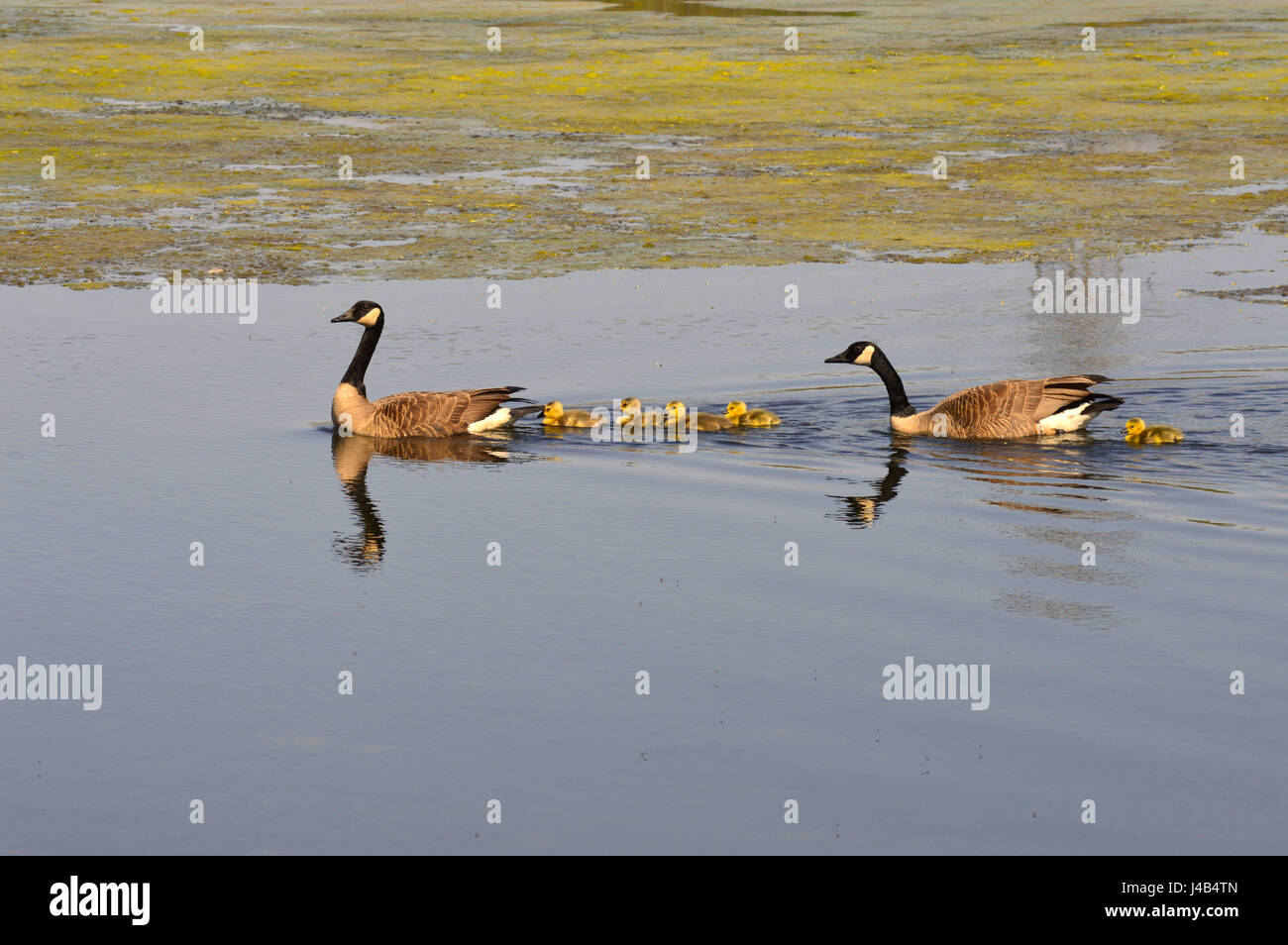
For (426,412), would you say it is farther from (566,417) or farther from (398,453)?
(566,417)

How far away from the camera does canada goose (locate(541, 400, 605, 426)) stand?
56.3ft

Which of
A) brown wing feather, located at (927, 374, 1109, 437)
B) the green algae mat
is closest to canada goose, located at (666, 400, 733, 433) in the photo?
brown wing feather, located at (927, 374, 1109, 437)

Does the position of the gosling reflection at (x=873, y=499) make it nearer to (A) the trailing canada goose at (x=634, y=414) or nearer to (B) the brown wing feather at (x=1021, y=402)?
(B) the brown wing feather at (x=1021, y=402)

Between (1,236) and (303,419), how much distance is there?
12.9 m

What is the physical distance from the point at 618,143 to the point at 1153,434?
24.3 m

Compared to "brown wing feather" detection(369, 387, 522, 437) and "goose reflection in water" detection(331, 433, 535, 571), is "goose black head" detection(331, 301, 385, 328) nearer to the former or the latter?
"brown wing feather" detection(369, 387, 522, 437)

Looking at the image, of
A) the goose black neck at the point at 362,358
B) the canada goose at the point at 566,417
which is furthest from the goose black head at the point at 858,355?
the goose black neck at the point at 362,358

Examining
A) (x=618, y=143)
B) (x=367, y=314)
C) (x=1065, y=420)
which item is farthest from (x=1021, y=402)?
(x=618, y=143)

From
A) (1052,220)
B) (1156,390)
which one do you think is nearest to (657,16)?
(1052,220)

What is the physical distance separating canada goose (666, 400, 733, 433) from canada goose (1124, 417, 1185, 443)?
12.3ft

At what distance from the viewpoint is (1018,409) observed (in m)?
17.0

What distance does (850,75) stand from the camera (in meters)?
49.4

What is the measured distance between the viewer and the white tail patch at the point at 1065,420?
675 inches

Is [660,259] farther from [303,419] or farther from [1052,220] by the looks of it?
[303,419]
